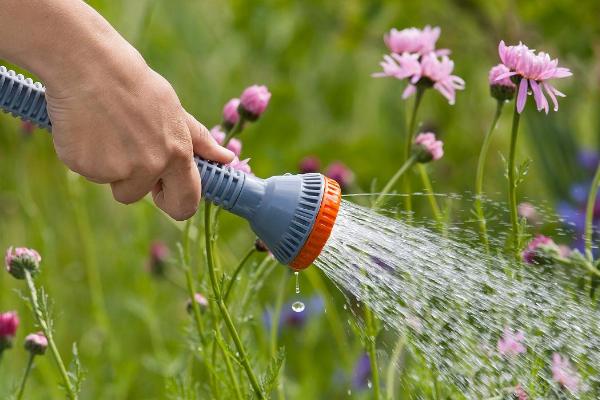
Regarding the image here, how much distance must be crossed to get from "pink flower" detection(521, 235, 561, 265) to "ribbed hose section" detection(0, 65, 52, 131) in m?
0.61

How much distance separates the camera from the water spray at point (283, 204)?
3.97 feet

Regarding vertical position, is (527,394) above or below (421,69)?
→ below

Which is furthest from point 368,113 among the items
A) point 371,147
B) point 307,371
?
point 307,371

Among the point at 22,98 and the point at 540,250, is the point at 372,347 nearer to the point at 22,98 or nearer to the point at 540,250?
the point at 540,250

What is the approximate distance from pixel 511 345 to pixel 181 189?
17.4 inches

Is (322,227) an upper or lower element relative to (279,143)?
lower

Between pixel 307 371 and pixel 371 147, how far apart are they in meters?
0.84

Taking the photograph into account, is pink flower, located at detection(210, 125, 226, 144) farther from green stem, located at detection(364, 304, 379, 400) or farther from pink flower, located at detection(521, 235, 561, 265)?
pink flower, located at detection(521, 235, 561, 265)

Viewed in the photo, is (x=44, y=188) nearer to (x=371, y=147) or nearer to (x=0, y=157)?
(x=0, y=157)

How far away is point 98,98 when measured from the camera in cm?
111

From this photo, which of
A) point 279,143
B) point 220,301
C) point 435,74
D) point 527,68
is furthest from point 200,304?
point 279,143

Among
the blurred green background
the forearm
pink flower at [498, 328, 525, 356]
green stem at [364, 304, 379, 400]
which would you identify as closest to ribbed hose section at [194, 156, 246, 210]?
the forearm

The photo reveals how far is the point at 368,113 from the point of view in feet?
12.7

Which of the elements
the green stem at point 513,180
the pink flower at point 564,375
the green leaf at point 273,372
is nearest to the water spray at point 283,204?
the green leaf at point 273,372
